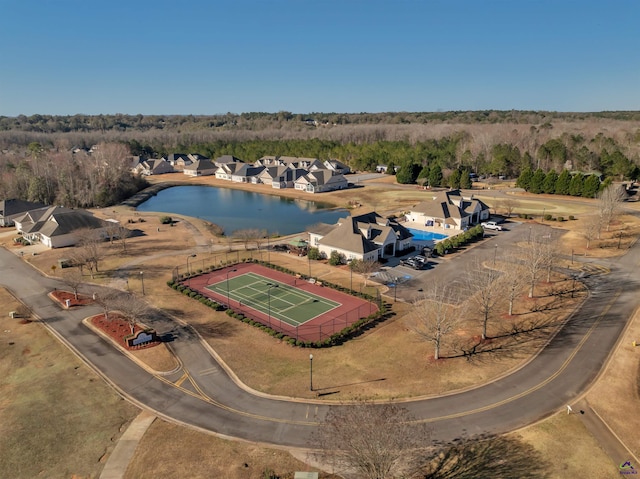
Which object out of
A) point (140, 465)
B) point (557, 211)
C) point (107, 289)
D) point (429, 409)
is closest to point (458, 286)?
point (429, 409)

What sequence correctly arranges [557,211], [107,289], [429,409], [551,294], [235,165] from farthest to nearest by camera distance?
[235,165], [557,211], [107,289], [551,294], [429,409]

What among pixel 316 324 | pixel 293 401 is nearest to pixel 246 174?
pixel 316 324

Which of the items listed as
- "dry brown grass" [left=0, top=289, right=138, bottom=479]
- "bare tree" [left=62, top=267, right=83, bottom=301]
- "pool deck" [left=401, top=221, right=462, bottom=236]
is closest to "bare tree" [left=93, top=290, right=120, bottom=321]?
"bare tree" [left=62, top=267, right=83, bottom=301]

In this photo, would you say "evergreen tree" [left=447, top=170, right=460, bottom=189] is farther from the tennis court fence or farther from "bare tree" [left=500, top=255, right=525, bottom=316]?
the tennis court fence

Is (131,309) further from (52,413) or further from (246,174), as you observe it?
(246,174)

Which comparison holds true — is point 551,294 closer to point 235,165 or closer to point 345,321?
point 345,321
